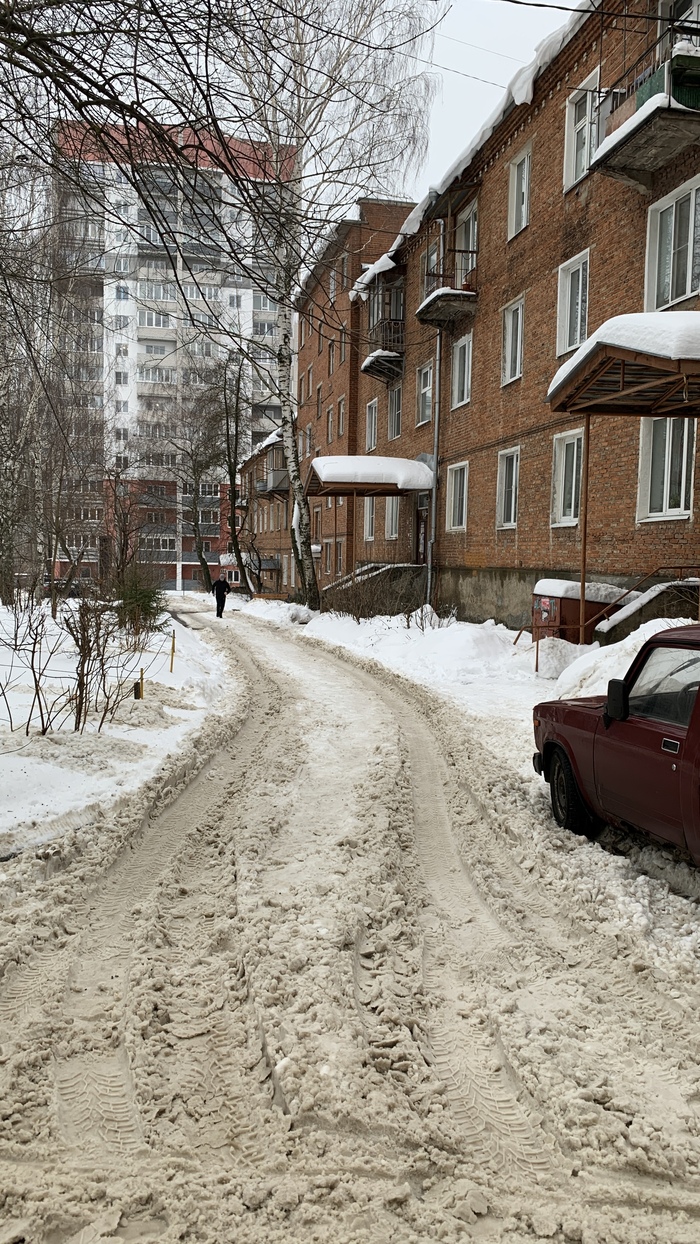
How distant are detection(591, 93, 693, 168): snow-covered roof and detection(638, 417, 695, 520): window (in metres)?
3.99

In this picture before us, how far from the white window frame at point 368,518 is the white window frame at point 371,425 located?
183 cm

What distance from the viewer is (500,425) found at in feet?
→ 61.8

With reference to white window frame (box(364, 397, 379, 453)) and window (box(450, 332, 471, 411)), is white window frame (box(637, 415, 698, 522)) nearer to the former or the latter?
window (box(450, 332, 471, 411))

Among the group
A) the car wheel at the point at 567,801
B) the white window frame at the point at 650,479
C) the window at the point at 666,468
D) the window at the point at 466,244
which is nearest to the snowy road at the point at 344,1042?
the car wheel at the point at 567,801

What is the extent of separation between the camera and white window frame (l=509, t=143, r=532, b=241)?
58.8 feet

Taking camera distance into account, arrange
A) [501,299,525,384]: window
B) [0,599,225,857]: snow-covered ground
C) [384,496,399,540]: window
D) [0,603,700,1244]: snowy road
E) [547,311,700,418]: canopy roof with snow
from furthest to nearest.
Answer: [384,496,399,540]: window → [501,299,525,384]: window → [547,311,700,418]: canopy roof with snow → [0,599,225,857]: snow-covered ground → [0,603,700,1244]: snowy road

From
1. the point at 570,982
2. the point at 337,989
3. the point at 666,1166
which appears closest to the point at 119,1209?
the point at 337,989

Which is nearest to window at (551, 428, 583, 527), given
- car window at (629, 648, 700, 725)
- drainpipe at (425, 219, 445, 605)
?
drainpipe at (425, 219, 445, 605)

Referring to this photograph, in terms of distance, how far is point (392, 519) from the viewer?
88.8ft

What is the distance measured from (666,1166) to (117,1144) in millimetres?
1647

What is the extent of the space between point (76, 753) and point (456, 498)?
Result: 1631cm

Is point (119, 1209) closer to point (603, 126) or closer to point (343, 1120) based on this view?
point (343, 1120)

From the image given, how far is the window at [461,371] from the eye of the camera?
832 inches

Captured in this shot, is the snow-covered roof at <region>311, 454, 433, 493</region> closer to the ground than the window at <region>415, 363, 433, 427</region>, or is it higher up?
closer to the ground
